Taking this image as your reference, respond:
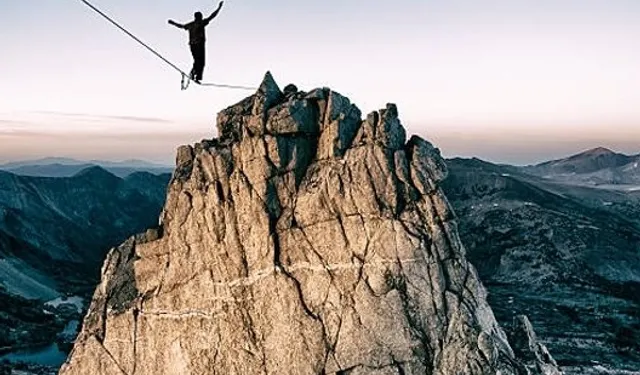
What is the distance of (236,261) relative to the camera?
48188mm

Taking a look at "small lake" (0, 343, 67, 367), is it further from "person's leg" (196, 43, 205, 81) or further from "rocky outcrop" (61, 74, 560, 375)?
"person's leg" (196, 43, 205, 81)

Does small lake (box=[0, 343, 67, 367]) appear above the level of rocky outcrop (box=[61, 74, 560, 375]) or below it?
below

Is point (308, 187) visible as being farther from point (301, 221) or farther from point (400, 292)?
point (400, 292)

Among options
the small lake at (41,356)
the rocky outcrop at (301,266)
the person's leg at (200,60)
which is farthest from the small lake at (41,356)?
the person's leg at (200,60)

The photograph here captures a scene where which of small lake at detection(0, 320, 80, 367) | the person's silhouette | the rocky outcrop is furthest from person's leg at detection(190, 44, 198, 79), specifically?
small lake at detection(0, 320, 80, 367)

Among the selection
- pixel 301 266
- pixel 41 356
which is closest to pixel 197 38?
pixel 301 266

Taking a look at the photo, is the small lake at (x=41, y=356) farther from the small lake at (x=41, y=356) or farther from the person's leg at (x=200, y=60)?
the person's leg at (x=200, y=60)

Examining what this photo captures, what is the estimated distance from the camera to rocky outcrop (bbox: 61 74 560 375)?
146ft

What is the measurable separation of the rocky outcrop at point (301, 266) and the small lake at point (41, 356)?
294 feet

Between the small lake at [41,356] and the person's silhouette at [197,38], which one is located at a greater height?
the person's silhouette at [197,38]

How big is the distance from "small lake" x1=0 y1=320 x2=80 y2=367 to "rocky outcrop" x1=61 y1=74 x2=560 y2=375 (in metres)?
89.7

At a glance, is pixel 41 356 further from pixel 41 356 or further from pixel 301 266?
pixel 301 266

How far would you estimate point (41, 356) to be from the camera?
458ft

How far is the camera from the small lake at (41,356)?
134125 mm
